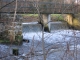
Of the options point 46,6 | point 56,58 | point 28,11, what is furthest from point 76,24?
point 56,58

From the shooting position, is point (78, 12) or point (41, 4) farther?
point (78, 12)

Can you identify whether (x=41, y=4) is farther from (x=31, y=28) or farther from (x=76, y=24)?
(x=76, y=24)

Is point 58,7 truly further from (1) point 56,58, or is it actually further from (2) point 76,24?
(1) point 56,58

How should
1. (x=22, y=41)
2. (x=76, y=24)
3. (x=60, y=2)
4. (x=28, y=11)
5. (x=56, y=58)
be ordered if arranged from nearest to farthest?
(x=56, y=58), (x=22, y=41), (x=28, y=11), (x=60, y=2), (x=76, y=24)

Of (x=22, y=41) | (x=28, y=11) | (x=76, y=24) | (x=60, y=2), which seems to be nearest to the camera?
(x=22, y=41)

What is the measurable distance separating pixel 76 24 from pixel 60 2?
3.65 m

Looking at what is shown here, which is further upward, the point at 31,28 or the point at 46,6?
the point at 46,6

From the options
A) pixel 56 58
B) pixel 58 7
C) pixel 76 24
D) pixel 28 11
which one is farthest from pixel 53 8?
pixel 56 58

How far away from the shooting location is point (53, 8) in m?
22.1

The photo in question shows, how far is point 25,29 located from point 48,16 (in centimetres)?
378

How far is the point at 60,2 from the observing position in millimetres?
22359

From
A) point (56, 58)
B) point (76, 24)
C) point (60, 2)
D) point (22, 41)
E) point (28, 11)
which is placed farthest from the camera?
point (76, 24)

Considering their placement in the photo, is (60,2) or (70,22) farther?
(70,22)

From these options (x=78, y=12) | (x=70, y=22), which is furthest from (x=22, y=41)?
(x=70, y=22)
